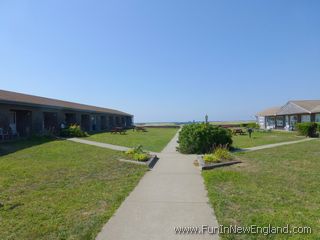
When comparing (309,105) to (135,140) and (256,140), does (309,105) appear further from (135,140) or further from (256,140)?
(135,140)

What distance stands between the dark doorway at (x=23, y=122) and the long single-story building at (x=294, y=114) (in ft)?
112

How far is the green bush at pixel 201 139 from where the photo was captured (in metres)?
15.9

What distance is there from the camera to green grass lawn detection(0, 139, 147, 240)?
16.2 ft

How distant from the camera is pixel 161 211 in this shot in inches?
225

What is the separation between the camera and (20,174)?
9.57m

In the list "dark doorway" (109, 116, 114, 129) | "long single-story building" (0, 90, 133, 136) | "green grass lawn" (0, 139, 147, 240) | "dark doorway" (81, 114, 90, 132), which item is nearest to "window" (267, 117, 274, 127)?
"dark doorway" (109, 116, 114, 129)

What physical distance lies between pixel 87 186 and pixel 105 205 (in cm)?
197

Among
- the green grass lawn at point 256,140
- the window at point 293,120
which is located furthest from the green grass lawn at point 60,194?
the window at point 293,120

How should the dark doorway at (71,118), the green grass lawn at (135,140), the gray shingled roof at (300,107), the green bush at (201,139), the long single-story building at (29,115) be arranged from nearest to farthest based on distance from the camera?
the green bush at (201,139), the long single-story building at (29,115), the green grass lawn at (135,140), the dark doorway at (71,118), the gray shingled roof at (300,107)

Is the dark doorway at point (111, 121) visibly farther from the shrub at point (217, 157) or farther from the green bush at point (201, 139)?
the shrub at point (217, 157)

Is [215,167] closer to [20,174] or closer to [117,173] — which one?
[117,173]

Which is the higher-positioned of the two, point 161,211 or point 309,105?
point 309,105

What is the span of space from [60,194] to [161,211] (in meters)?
2.89

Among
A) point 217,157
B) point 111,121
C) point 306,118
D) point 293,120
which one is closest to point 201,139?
point 217,157
